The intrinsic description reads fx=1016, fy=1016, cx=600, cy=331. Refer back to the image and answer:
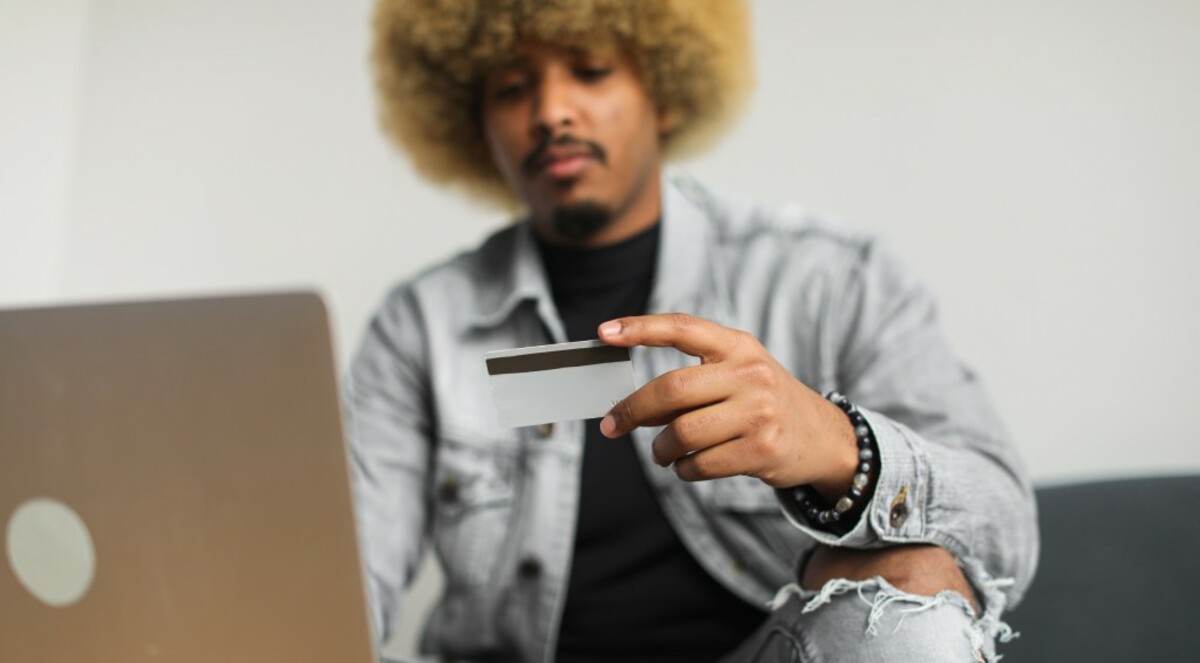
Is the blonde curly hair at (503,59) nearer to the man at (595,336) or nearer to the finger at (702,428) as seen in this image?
the man at (595,336)

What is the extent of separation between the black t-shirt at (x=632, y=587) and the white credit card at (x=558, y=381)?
21.1 inches

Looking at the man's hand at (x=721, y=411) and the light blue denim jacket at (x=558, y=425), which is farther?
the light blue denim jacket at (x=558, y=425)

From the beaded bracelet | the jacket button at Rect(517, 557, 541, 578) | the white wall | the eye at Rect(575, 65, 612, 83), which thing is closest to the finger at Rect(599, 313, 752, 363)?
the beaded bracelet

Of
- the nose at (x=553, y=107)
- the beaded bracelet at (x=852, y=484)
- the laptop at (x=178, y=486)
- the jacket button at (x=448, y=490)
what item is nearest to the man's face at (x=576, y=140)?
the nose at (x=553, y=107)

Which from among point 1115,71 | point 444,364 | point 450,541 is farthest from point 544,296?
point 1115,71

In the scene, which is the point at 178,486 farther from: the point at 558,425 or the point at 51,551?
the point at 558,425

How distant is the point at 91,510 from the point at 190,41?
1.59 meters

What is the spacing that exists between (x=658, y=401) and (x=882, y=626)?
24cm

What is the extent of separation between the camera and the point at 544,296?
4.37 ft

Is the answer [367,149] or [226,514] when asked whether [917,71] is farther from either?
[226,514]

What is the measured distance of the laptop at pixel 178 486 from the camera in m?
0.57

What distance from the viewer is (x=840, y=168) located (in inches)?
67.5

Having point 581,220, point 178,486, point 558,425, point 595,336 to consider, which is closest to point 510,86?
point 581,220

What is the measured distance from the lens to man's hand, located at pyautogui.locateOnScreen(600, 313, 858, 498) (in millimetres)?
690
